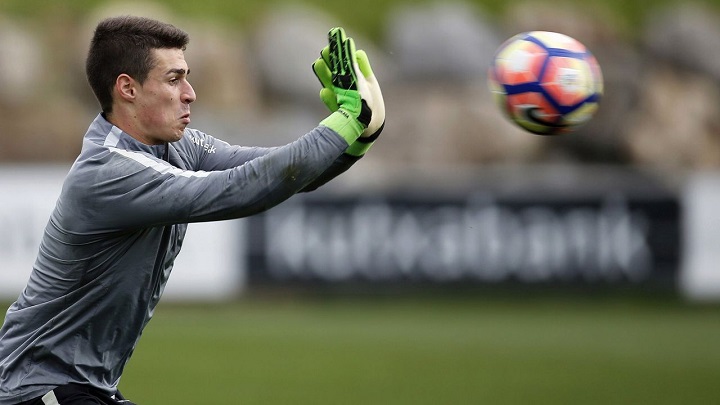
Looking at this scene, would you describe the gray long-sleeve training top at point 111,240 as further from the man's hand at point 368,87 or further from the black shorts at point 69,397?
the man's hand at point 368,87

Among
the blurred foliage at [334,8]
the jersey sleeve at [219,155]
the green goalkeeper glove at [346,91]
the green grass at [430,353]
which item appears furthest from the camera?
the blurred foliage at [334,8]

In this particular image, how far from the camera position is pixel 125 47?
15.0 ft

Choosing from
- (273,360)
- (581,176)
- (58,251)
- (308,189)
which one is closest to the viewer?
(58,251)

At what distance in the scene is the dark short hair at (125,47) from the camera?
4.58m

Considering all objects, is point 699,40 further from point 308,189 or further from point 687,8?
point 308,189

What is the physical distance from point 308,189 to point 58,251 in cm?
121

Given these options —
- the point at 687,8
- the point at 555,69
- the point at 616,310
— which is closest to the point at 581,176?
the point at 616,310

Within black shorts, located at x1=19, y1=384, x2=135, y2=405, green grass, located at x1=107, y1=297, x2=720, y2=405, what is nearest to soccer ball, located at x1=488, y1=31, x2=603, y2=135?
black shorts, located at x1=19, y1=384, x2=135, y2=405

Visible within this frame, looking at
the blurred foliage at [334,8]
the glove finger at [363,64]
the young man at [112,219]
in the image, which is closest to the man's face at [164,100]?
the young man at [112,219]

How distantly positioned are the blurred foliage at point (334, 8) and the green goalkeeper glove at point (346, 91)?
18.0 m

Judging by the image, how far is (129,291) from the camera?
182 inches

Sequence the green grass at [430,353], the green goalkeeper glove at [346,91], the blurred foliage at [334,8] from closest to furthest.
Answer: the green goalkeeper glove at [346,91], the green grass at [430,353], the blurred foliage at [334,8]

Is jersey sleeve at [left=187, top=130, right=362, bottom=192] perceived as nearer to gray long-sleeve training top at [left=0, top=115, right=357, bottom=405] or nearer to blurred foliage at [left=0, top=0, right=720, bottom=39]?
gray long-sleeve training top at [left=0, top=115, right=357, bottom=405]

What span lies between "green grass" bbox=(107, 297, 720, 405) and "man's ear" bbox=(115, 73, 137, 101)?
5406 millimetres
